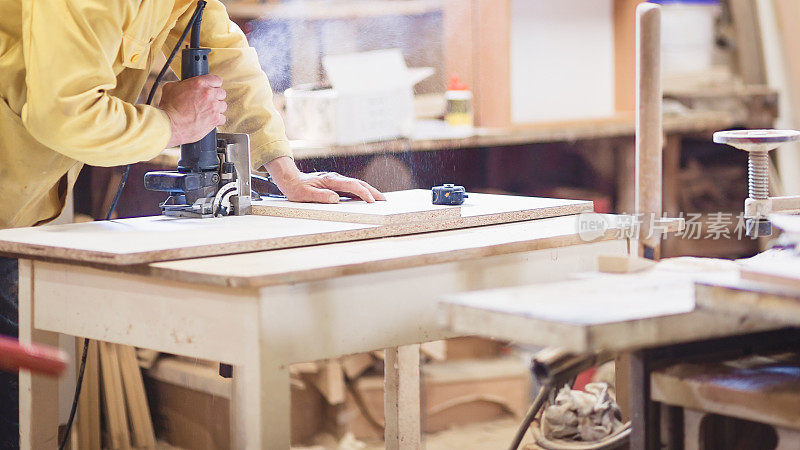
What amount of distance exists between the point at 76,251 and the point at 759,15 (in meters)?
3.72

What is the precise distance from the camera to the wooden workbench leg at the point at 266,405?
5.34 feet

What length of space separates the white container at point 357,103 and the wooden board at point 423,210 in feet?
3.52

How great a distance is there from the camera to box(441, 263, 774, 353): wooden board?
136cm

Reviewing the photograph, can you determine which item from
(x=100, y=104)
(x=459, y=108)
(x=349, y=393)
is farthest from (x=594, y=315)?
(x=459, y=108)

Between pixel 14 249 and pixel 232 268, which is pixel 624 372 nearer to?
pixel 232 268

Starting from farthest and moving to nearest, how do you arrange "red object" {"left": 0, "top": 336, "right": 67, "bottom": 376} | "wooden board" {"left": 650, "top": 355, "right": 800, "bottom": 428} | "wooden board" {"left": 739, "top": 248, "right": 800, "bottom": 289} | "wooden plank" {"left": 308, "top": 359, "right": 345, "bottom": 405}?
"wooden plank" {"left": 308, "top": 359, "right": 345, "bottom": 405} < "wooden board" {"left": 650, "top": 355, "right": 800, "bottom": 428} < "wooden board" {"left": 739, "top": 248, "right": 800, "bottom": 289} < "red object" {"left": 0, "top": 336, "right": 67, "bottom": 376}

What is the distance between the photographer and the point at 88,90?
195 centimetres

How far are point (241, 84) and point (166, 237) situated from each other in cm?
61

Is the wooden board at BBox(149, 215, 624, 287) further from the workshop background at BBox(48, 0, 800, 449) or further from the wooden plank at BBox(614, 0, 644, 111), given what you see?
the wooden plank at BBox(614, 0, 644, 111)

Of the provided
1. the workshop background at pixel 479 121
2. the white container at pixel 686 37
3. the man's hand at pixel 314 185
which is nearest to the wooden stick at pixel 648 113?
the man's hand at pixel 314 185

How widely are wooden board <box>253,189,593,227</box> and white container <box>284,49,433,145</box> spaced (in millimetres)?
1073

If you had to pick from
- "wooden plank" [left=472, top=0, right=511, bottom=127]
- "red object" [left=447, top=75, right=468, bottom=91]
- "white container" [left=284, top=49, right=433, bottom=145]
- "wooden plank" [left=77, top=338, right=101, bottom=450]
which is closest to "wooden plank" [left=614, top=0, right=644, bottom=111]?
"wooden plank" [left=472, top=0, right=511, bottom=127]

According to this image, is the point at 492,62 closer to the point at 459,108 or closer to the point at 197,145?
the point at 459,108

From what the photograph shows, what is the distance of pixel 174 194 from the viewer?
2227 mm
